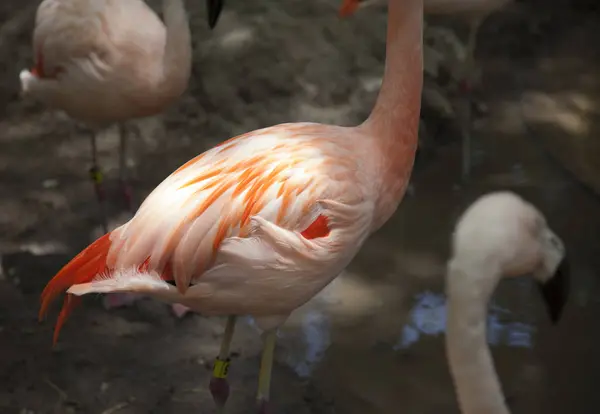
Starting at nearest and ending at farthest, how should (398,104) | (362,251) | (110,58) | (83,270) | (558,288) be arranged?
(558,288)
(83,270)
(398,104)
(110,58)
(362,251)

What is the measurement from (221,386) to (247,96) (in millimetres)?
2221

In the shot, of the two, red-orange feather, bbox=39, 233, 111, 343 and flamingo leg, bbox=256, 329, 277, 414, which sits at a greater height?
red-orange feather, bbox=39, 233, 111, 343

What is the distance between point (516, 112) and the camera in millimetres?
4051

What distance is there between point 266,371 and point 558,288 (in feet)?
2.53

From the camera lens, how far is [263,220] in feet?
6.00

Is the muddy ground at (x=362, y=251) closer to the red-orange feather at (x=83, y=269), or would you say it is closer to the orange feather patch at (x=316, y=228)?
the red-orange feather at (x=83, y=269)

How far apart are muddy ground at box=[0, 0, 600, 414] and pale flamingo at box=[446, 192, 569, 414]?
0.80 m

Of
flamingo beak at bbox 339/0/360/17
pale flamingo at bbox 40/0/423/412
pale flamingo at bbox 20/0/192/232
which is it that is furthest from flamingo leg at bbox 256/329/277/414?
flamingo beak at bbox 339/0/360/17

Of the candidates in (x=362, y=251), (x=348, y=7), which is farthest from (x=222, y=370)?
(x=348, y=7)

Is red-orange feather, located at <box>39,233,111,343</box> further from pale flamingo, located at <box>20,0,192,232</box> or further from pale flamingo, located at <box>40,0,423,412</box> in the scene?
pale flamingo, located at <box>20,0,192,232</box>

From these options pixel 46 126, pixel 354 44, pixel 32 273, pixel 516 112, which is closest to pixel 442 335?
pixel 32 273

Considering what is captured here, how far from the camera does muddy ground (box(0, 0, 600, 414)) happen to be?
248cm

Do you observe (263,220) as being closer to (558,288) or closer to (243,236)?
(243,236)

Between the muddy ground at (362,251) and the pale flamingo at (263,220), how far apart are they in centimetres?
56
